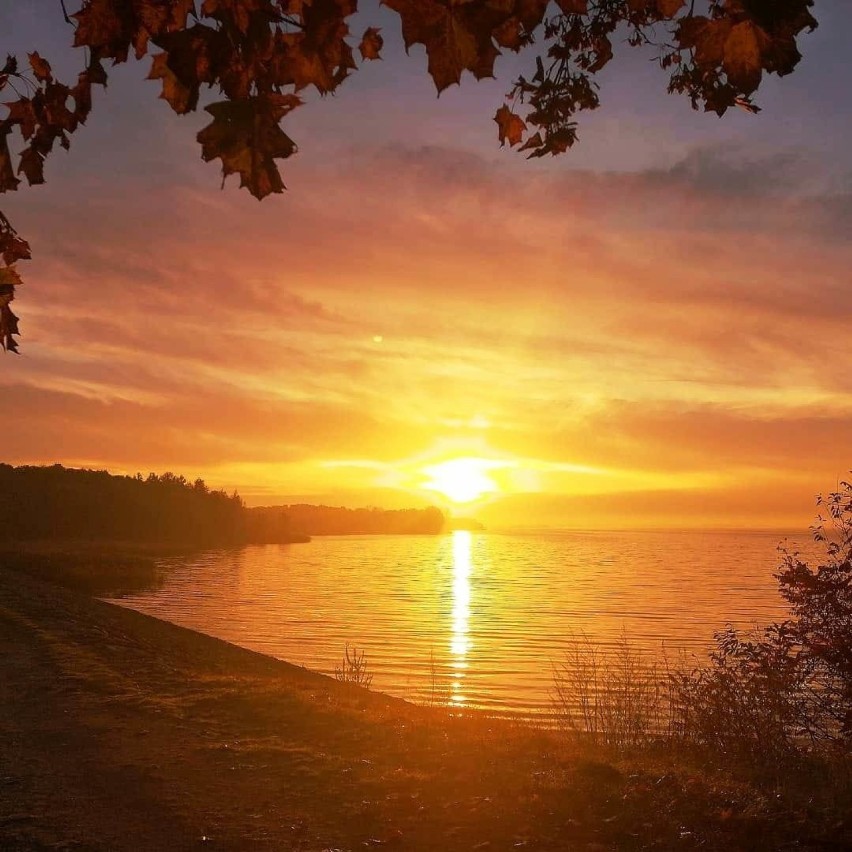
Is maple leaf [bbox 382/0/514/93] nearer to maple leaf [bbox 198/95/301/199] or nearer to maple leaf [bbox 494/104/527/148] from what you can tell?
maple leaf [bbox 198/95/301/199]

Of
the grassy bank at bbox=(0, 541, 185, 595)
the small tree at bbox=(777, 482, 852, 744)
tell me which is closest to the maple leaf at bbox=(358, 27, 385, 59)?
the small tree at bbox=(777, 482, 852, 744)

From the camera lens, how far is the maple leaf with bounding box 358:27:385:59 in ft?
12.0

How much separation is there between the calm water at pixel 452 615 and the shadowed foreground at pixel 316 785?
379 inches

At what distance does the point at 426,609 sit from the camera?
57.9 meters

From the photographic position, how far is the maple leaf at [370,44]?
12.0 feet

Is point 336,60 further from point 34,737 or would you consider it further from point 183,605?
point 183,605

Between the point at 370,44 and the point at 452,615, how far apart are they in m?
52.9

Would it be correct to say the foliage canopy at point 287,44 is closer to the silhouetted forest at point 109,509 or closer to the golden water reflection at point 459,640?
the golden water reflection at point 459,640

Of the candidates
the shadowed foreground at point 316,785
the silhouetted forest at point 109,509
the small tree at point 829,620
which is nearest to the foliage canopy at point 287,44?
the shadowed foreground at point 316,785

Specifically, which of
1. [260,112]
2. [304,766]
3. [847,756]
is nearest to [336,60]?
[260,112]

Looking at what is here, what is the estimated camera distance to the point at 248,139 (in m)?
3.06

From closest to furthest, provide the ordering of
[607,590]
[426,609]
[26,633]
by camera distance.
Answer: [26,633]
[426,609]
[607,590]

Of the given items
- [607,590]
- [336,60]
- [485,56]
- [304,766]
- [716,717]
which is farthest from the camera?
[607,590]

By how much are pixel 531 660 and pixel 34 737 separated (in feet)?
83.9
